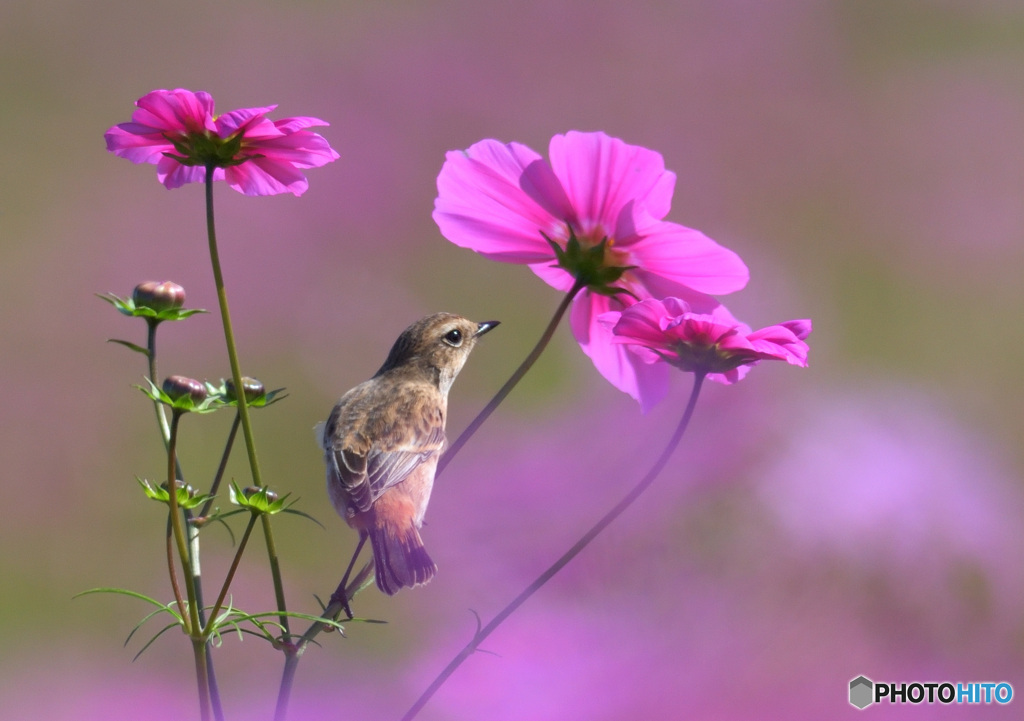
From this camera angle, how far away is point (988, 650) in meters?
0.71

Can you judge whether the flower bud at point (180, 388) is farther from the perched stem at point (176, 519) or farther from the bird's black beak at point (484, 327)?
the bird's black beak at point (484, 327)

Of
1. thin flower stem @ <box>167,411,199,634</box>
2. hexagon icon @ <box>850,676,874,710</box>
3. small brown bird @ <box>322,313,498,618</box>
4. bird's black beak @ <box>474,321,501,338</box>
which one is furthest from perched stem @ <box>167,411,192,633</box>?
hexagon icon @ <box>850,676,874,710</box>

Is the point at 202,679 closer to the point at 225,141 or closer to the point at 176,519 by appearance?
the point at 176,519

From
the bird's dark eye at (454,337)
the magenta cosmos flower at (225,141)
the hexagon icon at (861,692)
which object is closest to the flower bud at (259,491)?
the magenta cosmos flower at (225,141)

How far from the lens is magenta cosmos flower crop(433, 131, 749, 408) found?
45 cm

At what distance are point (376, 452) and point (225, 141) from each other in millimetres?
203

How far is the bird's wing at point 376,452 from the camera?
0.55 meters

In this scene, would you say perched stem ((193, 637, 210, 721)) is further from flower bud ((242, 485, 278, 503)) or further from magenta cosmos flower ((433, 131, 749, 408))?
magenta cosmos flower ((433, 131, 749, 408))

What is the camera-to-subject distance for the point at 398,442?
0.58m

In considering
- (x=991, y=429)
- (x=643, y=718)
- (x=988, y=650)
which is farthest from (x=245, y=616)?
(x=991, y=429)

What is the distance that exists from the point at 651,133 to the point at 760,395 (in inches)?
63.1

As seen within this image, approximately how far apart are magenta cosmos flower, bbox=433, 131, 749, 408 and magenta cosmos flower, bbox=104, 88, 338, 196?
0.19ft

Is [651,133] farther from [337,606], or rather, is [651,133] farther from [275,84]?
[337,606]

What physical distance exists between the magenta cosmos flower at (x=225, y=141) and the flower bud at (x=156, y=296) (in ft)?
0.20
